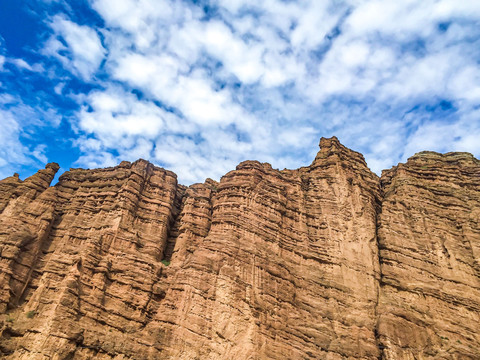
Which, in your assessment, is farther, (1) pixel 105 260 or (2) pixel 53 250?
(2) pixel 53 250

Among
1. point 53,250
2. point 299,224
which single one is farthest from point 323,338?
point 53,250

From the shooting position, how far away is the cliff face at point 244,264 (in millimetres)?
35812

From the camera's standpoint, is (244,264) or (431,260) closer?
(244,264)

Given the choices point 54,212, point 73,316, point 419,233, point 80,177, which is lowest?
point 73,316

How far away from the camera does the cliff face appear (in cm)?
3581

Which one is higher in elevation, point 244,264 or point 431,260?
point 431,260

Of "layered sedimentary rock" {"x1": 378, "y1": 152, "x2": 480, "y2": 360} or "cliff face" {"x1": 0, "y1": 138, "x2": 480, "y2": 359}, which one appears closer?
"cliff face" {"x1": 0, "y1": 138, "x2": 480, "y2": 359}

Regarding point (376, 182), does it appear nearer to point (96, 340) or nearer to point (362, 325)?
point (362, 325)

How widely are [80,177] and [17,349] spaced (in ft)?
90.7

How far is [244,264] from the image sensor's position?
1638 inches

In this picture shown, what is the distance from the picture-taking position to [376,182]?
5769cm

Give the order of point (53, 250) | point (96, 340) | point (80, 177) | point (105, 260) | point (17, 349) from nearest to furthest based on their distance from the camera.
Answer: point (17, 349), point (96, 340), point (105, 260), point (53, 250), point (80, 177)

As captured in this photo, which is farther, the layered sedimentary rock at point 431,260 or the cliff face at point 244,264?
the layered sedimentary rock at point 431,260

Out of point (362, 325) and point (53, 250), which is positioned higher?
point (53, 250)
